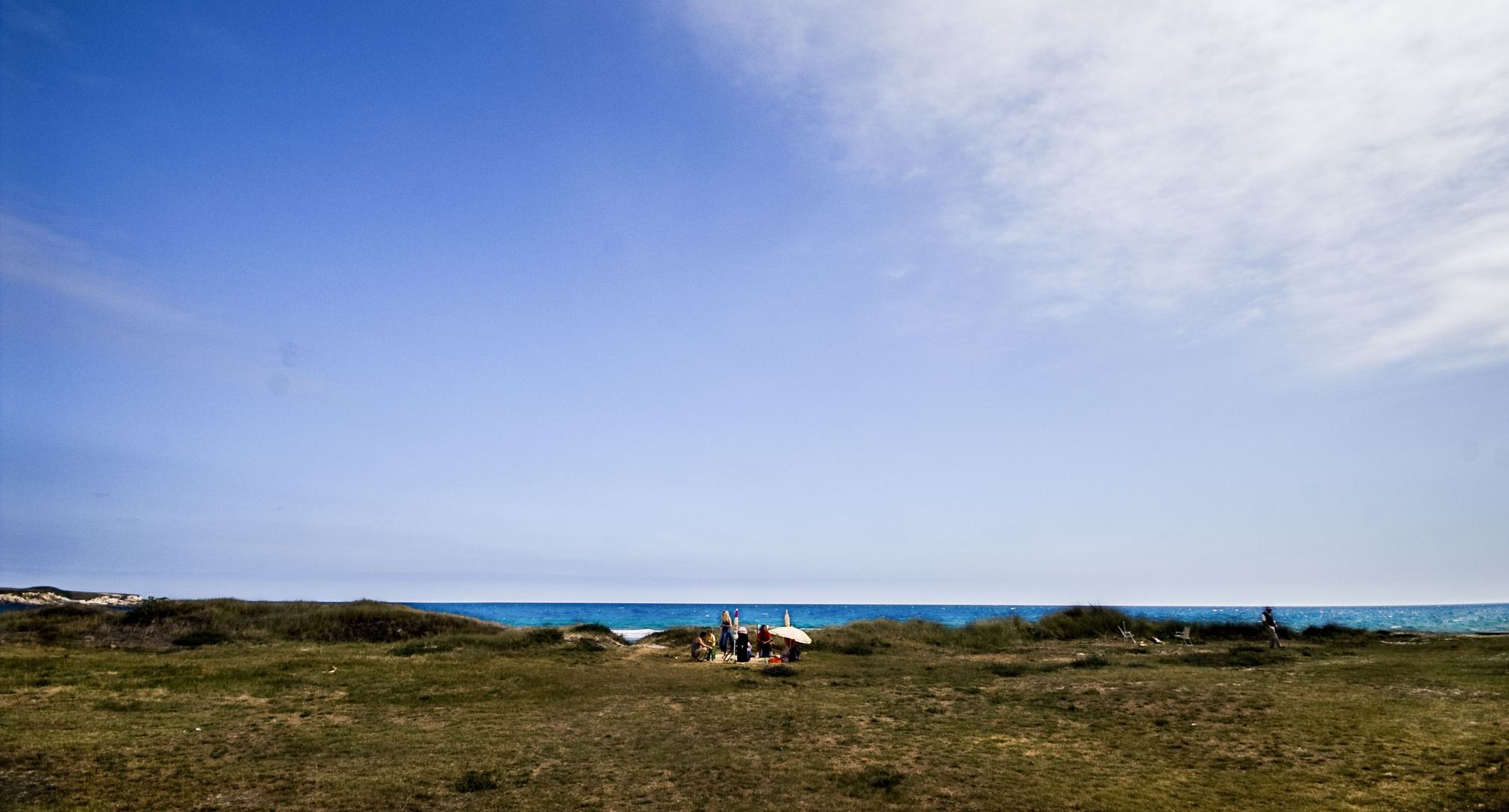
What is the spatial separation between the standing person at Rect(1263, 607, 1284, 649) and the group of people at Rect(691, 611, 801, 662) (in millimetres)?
20405

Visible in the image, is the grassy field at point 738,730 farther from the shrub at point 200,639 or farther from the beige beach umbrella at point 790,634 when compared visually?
the beige beach umbrella at point 790,634

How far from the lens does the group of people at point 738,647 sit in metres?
30.9

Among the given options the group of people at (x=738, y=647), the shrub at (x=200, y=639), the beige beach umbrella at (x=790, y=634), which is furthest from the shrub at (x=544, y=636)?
the shrub at (x=200, y=639)

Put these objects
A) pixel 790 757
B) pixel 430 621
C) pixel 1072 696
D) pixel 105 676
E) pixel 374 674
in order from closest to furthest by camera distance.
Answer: pixel 790 757
pixel 1072 696
pixel 105 676
pixel 374 674
pixel 430 621

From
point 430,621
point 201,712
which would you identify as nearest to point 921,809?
point 201,712

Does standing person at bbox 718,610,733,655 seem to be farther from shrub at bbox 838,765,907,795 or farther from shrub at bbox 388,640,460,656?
shrub at bbox 838,765,907,795

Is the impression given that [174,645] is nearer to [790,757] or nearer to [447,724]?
[447,724]

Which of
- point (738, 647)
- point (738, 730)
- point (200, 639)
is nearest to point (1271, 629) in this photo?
point (738, 647)

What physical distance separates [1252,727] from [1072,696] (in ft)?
16.2

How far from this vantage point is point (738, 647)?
30.9 metres

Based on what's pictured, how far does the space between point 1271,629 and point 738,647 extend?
77.6 feet

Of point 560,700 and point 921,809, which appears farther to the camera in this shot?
point 560,700

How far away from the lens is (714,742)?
53.9ft

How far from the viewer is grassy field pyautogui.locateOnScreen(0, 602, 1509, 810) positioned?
12641 mm
